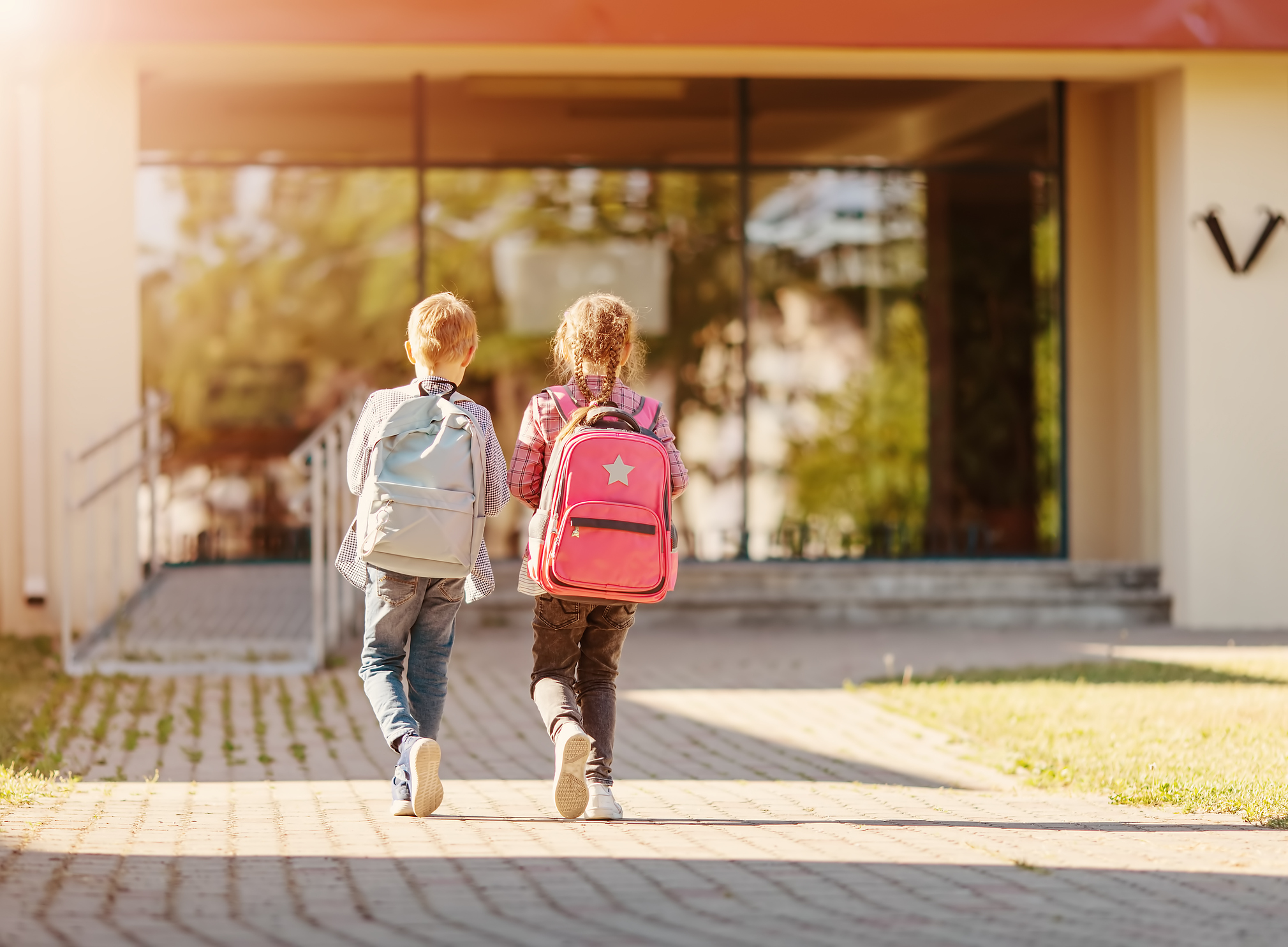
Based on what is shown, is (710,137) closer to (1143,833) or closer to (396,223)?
(396,223)

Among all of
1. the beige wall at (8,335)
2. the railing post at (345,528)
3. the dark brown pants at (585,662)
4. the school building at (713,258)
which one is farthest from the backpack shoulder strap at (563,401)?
the beige wall at (8,335)

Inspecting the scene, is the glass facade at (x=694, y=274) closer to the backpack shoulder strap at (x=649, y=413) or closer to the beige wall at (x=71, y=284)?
the beige wall at (x=71, y=284)

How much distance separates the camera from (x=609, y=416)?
439cm

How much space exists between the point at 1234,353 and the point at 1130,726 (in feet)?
12.8

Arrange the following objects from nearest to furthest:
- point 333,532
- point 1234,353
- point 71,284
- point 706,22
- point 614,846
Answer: point 614,846
point 333,532
point 706,22
point 71,284
point 1234,353

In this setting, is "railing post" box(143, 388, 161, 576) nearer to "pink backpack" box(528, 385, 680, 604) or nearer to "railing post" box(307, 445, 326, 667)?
"railing post" box(307, 445, 326, 667)

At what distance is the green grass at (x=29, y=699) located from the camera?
222 inches

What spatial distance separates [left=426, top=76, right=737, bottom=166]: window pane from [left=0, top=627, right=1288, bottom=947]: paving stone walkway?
517 centimetres

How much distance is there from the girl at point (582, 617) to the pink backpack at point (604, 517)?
0.26ft

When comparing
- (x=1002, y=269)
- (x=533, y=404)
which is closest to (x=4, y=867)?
(x=533, y=404)

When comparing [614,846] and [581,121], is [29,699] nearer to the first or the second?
[614,846]

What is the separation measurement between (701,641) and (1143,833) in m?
4.73

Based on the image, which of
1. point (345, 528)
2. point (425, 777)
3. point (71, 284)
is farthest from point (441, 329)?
point (71, 284)

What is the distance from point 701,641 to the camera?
29.8ft
